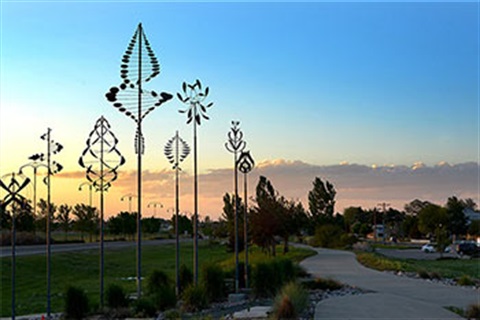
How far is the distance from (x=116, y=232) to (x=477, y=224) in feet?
171

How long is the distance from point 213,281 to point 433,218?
7145cm

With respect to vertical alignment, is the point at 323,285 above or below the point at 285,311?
below

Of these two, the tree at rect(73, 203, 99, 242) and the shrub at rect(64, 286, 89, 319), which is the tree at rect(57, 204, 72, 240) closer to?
the tree at rect(73, 203, 99, 242)

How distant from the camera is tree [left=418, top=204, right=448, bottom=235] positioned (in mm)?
83938

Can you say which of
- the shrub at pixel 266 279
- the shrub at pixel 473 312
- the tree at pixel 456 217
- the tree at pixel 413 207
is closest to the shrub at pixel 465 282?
the shrub at pixel 266 279

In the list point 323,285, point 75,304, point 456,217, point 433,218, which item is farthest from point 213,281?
point 456,217

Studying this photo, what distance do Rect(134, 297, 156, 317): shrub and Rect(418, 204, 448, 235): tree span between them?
7315 cm

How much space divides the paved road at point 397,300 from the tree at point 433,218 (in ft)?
202

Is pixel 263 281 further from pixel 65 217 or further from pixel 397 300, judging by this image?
pixel 65 217

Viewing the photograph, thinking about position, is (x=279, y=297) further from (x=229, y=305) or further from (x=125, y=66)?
(x=125, y=66)

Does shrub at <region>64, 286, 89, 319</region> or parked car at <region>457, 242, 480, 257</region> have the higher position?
shrub at <region>64, 286, 89, 319</region>

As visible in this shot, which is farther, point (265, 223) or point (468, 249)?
point (468, 249)

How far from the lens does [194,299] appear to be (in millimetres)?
16219

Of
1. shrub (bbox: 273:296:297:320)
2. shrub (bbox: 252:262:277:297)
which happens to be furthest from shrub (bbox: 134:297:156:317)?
shrub (bbox: 252:262:277:297)
